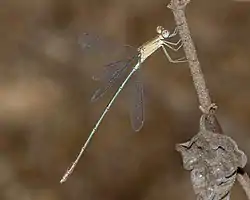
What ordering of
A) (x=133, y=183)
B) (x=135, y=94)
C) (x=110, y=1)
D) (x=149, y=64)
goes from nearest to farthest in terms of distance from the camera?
(x=135, y=94)
(x=133, y=183)
(x=149, y=64)
(x=110, y=1)

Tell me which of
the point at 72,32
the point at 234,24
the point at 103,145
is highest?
the point at 72,32

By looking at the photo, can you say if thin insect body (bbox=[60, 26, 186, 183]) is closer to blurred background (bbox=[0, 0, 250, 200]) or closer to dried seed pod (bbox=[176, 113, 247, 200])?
dried seed pod (bbox=[176, 113, 247, 200])

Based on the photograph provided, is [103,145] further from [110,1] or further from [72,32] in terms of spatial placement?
[110,1]

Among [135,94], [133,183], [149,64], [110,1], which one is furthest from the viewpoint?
[110,1]

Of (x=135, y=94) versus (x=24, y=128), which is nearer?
(x=135, y=94)

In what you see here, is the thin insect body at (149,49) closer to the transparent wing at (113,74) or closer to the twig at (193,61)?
the transparent wing at (113,74)

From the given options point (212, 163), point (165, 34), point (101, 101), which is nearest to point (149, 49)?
point (165, 34)

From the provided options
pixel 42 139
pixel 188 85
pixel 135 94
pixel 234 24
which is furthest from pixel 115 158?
pixel 135 94

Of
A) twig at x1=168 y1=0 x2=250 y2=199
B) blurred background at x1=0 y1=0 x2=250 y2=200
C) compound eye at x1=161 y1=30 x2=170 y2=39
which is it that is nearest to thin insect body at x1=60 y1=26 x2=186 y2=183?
compound eye at x1=161 y1=30 x2=170 y2=39

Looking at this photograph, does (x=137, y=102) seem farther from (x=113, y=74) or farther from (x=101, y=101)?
(x=101, y=101)
